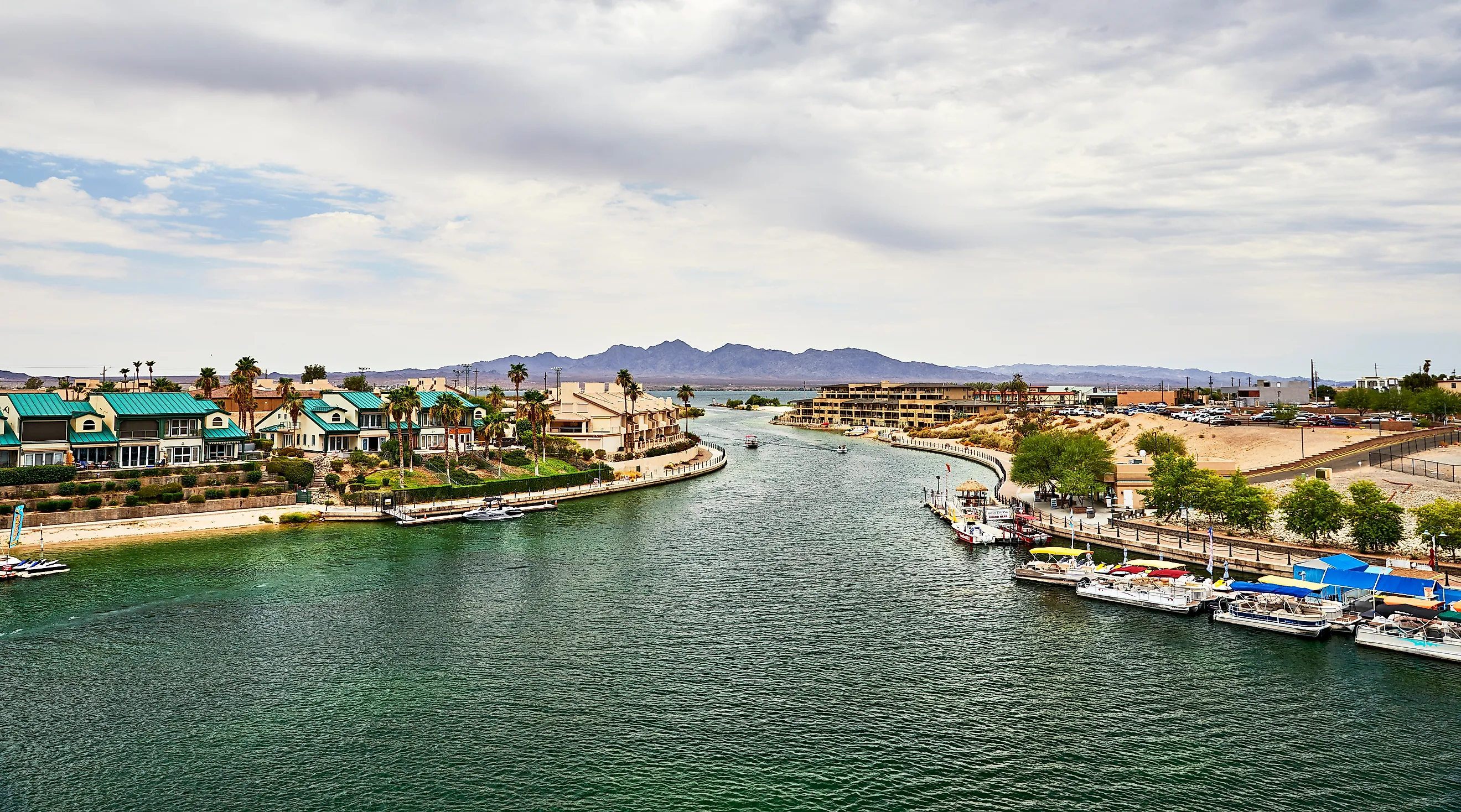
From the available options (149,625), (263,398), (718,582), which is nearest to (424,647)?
(149,625)

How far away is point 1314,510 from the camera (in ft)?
210

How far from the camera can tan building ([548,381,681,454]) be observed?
13712 cm

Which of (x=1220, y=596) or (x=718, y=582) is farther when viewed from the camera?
(x=718, y=582)

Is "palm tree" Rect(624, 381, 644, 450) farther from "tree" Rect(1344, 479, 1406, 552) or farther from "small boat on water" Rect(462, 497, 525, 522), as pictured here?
"tree" Rect(1344, 479, 1406, 552)

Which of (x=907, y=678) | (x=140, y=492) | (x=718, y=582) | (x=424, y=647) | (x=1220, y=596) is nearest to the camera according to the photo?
(x=907, y=678)

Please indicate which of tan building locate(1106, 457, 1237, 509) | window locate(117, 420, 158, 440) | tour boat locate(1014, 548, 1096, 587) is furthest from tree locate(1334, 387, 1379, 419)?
window locate(117, 420, 158, 440)

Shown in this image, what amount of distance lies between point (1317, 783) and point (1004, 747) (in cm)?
1157

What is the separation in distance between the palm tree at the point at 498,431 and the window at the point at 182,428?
112 feet

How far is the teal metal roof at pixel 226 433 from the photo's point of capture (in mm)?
98062

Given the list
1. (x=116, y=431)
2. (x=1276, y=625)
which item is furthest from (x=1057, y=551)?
(x=116, y=431)

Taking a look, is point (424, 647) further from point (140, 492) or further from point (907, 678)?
point (140, 492)

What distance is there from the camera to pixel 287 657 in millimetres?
46156

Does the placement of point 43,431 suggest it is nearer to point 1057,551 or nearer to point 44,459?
point 44,459

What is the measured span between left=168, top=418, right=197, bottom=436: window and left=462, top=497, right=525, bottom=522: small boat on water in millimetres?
34428
